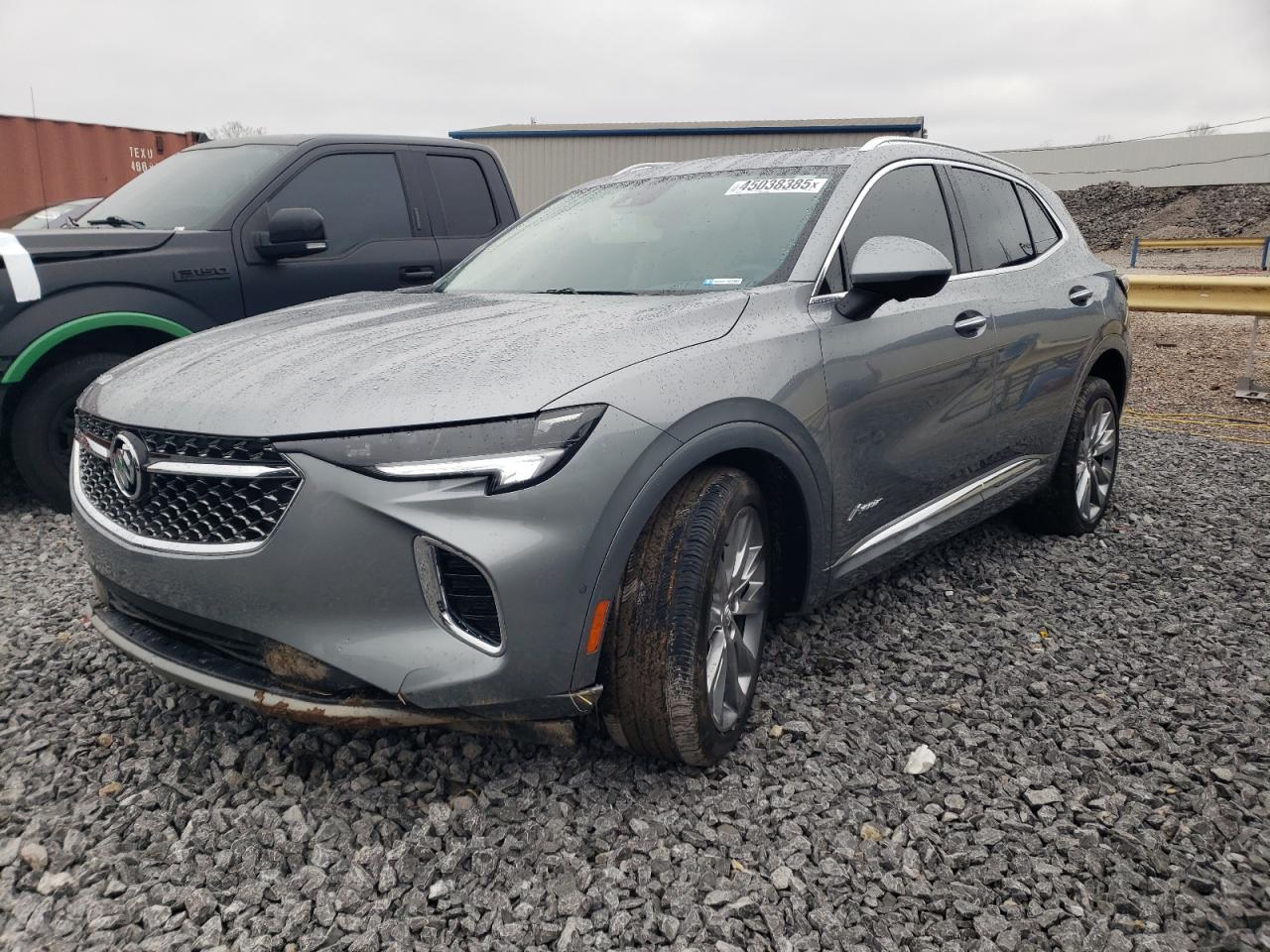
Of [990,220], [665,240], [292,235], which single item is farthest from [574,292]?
[292,235]

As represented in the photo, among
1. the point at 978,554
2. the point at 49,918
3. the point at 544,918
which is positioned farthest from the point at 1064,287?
the point at 49,918

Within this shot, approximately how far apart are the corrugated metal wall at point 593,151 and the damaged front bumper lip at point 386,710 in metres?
22.8

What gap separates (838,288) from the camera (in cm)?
298

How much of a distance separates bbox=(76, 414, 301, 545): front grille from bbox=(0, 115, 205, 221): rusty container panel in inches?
454

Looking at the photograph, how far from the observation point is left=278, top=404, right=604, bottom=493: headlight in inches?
80.4

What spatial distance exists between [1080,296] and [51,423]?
4.71 m

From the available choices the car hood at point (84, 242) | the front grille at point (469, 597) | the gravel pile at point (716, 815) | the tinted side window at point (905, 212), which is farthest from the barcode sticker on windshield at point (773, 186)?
the car hood at point (84, 242)

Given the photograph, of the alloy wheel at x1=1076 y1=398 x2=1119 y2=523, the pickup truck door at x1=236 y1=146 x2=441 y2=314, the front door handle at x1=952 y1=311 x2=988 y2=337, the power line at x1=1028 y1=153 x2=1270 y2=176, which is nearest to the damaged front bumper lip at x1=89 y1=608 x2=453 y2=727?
the front door handle at x1=952 y1=311 x2=988 y2=337

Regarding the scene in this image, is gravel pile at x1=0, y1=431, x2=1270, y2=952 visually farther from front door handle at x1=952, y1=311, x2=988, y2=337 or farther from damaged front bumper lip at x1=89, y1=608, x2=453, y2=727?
front door handle at x1=952, y1=311, x2=988, y2=337

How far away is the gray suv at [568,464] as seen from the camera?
2070 mm

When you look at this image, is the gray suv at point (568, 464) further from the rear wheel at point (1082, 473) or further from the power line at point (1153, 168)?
the power line at point (1153, 168)

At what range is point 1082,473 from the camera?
178 inches

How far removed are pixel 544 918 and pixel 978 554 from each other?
2923 millimetres

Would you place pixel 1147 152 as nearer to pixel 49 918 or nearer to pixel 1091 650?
pixel 1091 650
